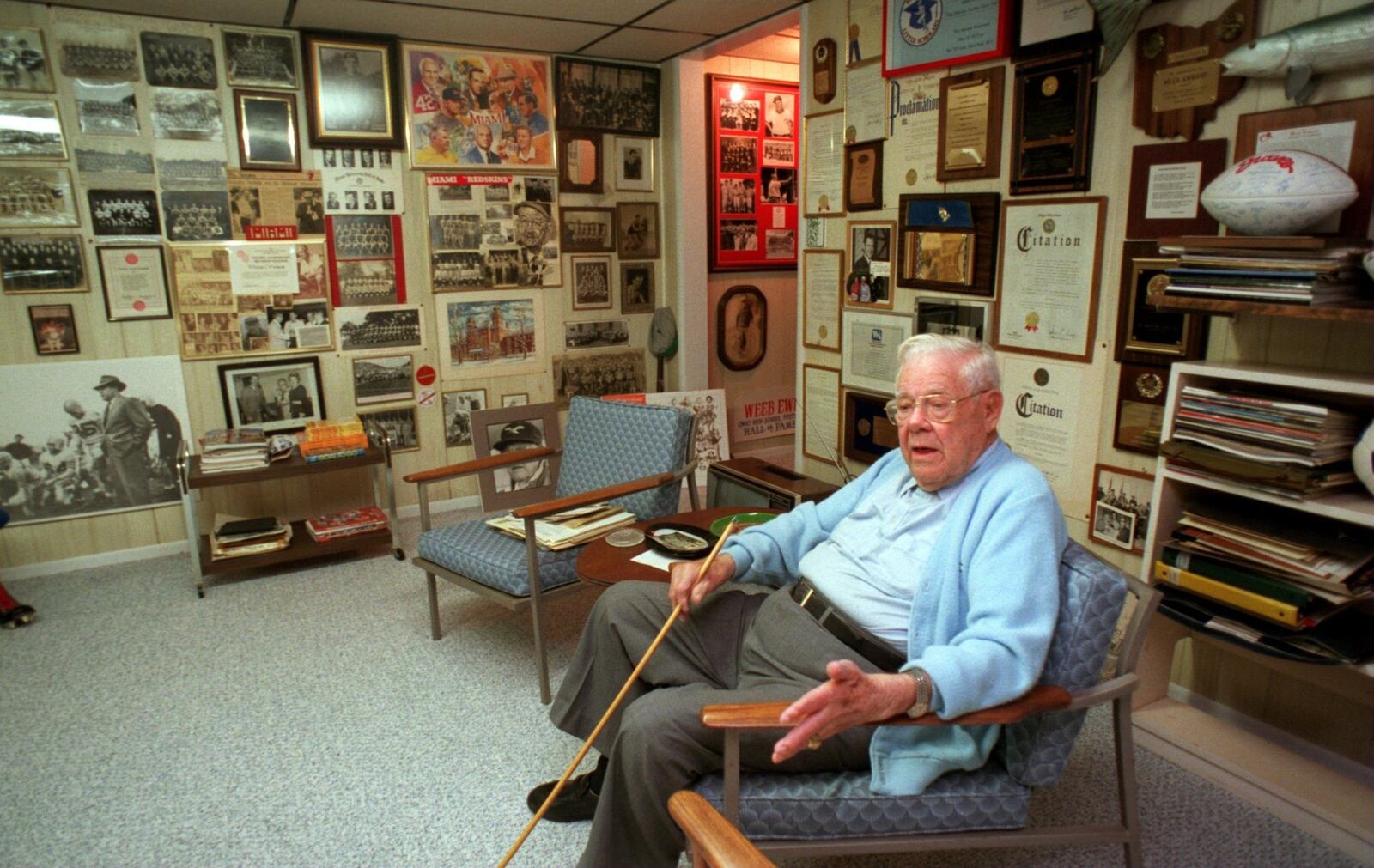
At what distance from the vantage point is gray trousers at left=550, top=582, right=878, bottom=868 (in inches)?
60.7

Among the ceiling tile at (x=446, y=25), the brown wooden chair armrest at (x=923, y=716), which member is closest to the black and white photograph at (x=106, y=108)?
the ceiling tile at (x=446, y=25)

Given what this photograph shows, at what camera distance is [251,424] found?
154 inches

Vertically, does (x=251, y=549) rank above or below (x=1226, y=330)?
below

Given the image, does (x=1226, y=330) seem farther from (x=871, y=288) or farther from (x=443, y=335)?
(x=443, y=335)

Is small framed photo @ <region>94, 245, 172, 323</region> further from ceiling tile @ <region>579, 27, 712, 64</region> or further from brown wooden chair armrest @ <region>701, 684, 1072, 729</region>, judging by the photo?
brown wooden chair armrest @ <region>701, 684, 1072, 729</region>

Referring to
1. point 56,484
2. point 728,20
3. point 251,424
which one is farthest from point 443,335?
point 728,20

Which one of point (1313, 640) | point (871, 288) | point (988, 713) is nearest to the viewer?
point (988, 713)

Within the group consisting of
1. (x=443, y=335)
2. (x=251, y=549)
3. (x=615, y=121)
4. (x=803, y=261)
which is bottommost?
(x=251, y=549)

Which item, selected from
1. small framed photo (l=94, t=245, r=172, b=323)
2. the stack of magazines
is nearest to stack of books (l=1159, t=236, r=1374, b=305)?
the stack of magazines

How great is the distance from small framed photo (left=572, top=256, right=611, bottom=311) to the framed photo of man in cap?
0.77 m

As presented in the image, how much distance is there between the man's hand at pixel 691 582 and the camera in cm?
188

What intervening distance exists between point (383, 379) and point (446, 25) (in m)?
1.64

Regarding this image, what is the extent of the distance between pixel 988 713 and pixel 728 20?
3316 millimetres

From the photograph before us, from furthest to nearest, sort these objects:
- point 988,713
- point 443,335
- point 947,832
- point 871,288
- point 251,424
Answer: point 443,335 < point 251,424 < point 871,288 < point 947,832 < point 988,713
